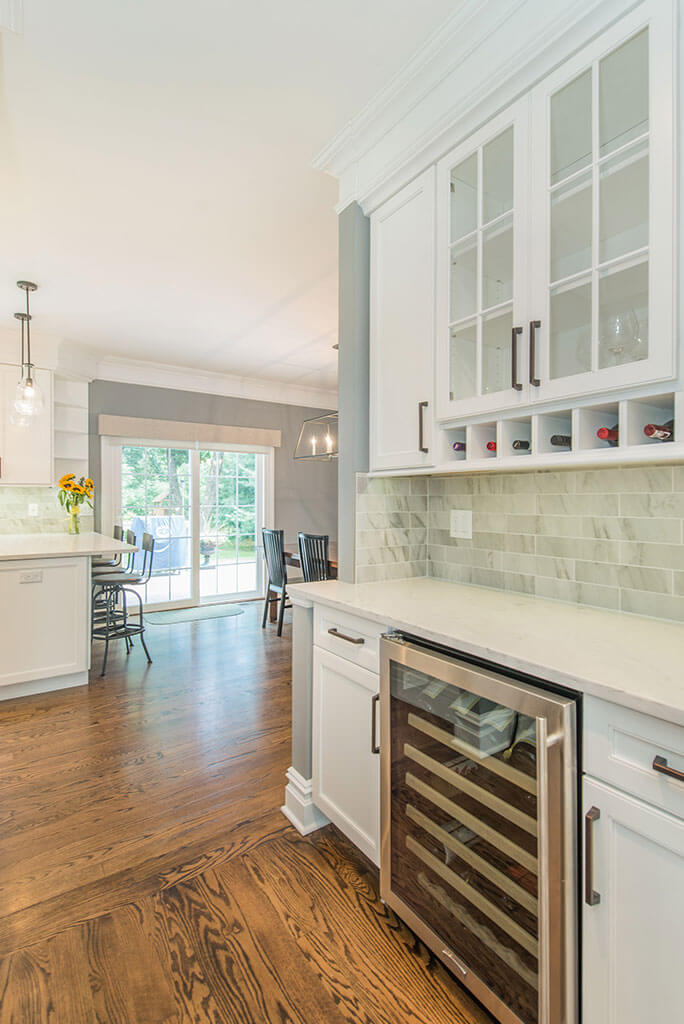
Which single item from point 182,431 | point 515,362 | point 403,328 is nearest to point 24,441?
point 182,431

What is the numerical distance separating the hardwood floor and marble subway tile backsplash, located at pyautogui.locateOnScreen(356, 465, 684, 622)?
3.59ft

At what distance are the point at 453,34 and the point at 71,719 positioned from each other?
3.60m

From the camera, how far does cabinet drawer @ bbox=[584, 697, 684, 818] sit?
85 centimetres

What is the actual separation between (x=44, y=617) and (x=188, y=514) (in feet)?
8.36

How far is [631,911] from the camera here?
2.97ft

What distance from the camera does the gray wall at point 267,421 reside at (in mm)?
5258

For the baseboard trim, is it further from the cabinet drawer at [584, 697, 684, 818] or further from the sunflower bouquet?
the cabinet drawer at [584, 697, 684, 818]

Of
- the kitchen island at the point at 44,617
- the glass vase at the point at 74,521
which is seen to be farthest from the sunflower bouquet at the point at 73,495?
the kitchen island at the point at 44,617

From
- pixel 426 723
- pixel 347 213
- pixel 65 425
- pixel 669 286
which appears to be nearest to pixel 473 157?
pixel 347 213

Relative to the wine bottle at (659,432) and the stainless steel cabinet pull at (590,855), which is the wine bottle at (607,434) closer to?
the wine bottle at (659,432)

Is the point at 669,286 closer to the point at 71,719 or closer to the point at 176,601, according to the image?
the point at 71,719

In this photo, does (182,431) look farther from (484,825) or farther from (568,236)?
(484,825)

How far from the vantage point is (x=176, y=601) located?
568cm

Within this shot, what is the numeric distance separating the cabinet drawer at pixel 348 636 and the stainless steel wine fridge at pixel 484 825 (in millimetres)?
99
